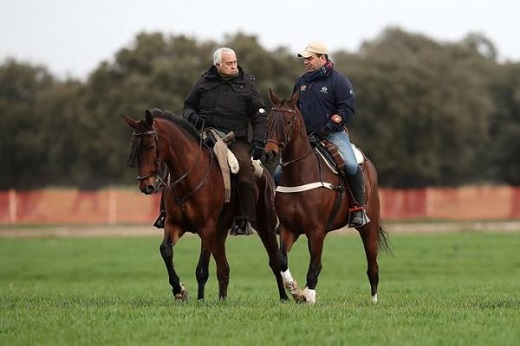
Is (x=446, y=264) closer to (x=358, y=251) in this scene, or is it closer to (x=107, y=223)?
(x=358, y=251)

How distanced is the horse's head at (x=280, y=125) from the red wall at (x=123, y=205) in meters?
39.3

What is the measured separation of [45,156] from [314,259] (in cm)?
5915

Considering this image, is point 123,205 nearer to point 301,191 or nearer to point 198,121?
point 198,121

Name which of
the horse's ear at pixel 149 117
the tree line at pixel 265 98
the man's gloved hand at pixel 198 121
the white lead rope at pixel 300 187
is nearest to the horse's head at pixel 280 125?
the white lead rope at pixel 300 187

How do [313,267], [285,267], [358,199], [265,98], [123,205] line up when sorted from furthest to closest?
[265,98], [123,205], [358,199], [285,267], [313,267]

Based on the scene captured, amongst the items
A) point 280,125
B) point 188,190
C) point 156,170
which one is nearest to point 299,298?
point 188,190

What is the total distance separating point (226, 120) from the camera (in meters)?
15.6

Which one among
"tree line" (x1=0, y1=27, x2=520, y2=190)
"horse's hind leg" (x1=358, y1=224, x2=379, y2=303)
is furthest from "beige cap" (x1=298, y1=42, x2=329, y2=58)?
"tree line" (x1=0, y1=27, x2=520, y2=190)

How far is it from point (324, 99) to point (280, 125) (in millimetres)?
1339

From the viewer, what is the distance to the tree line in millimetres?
63688

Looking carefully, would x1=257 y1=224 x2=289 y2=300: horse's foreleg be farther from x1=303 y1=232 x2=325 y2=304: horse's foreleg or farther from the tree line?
the tree line

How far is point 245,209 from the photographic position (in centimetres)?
1534

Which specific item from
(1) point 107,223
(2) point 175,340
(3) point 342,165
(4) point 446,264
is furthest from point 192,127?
(1) point 107,223

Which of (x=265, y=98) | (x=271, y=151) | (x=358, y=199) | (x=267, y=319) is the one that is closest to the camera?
(x=267, y=319)
